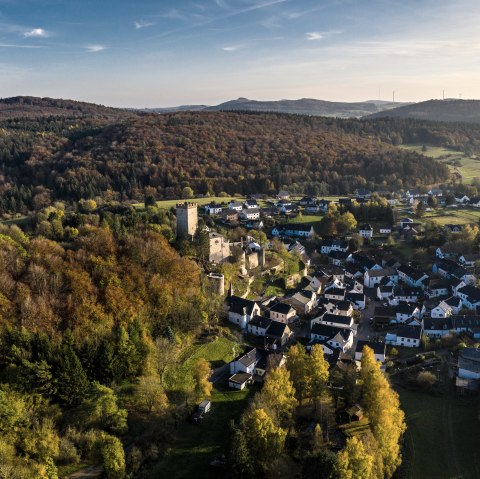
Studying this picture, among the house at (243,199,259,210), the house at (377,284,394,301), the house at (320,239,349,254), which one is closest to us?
the house at (377,284,394,301)

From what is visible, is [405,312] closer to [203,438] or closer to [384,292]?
[384,292]

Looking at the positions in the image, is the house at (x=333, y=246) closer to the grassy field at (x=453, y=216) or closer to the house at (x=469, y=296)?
the house at (x=469, y=296)

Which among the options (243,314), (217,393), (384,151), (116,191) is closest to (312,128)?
(384,151)

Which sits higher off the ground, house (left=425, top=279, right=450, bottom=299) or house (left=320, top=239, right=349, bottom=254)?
house (left=320, top=239, right=349, bottom=254)

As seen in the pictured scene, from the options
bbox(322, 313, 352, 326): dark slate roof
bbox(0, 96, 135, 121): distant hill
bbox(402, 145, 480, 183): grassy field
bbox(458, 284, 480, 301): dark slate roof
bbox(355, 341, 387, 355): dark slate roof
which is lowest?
bbox(355, 341, 387, 355): dark slate roof

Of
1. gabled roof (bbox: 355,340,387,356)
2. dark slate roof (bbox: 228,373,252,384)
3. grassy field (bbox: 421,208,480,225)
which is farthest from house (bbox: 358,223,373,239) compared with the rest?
dark slate roof (bbox: 228,373,252,384)

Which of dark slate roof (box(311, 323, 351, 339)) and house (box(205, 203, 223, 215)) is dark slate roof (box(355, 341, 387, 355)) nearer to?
dark slate roof (box(311, 323, 351, 339))

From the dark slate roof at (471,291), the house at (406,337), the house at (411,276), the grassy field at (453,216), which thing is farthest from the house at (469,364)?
the grassy field at (453,216)
